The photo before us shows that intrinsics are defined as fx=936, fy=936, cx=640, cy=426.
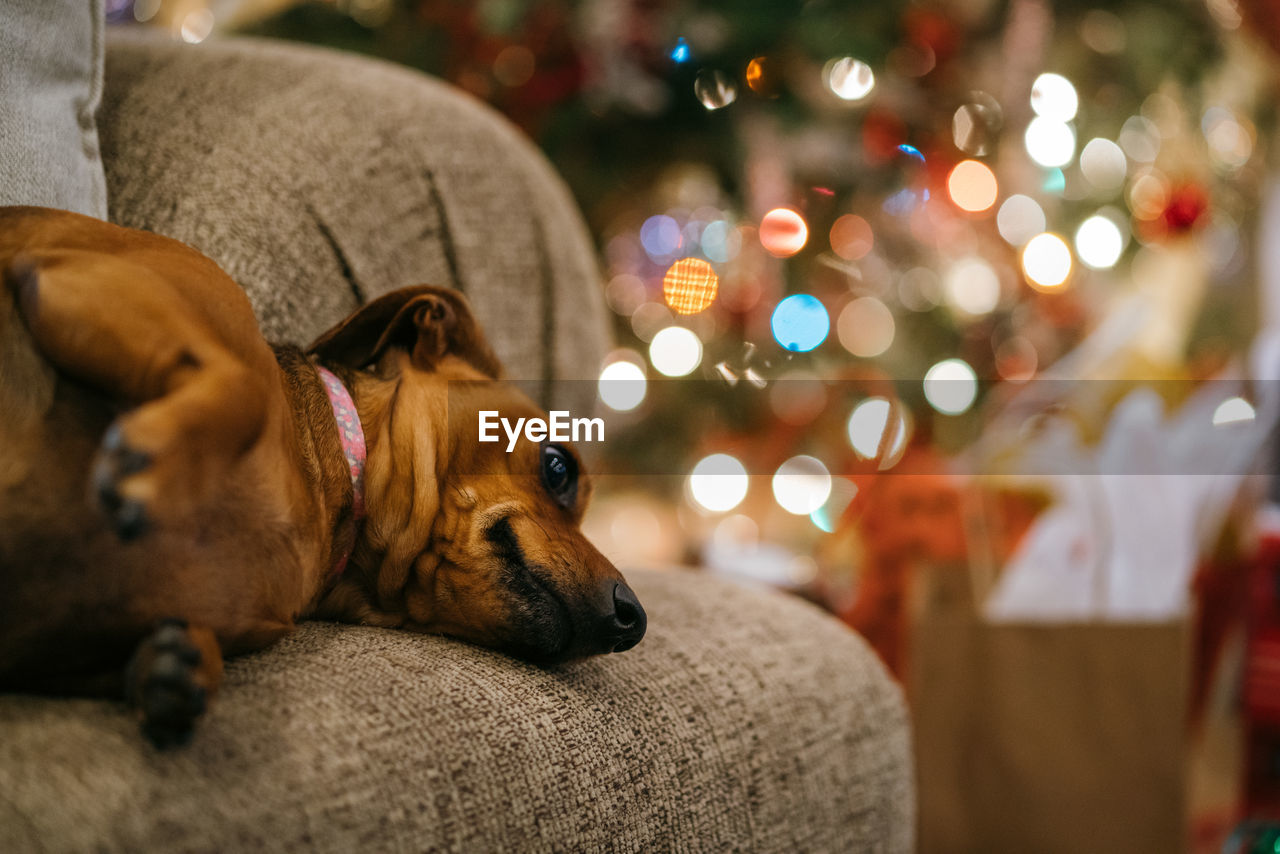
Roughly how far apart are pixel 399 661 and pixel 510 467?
23cm

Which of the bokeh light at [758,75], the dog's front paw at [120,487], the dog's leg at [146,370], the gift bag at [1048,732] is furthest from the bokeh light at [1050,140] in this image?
the dog's front paw at [120,487]

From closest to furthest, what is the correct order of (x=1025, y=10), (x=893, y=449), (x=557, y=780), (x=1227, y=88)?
(x=557, y=780)
(x=893, y=449)
(x=1025, y=10)
(x=1227, y=88)

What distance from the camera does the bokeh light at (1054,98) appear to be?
7.80 ft

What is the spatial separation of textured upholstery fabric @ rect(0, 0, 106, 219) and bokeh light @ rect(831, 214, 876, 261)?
63.3 inches

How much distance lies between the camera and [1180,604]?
169 centimetres

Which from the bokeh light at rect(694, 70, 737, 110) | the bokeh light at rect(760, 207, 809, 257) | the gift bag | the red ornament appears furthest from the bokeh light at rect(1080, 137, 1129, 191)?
the gift bag

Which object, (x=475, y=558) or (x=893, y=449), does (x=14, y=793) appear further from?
(x=893, y=449)

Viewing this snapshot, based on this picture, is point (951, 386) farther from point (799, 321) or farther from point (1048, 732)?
point (1048, 732)

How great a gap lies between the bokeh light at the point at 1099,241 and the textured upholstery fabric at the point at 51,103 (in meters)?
2.42

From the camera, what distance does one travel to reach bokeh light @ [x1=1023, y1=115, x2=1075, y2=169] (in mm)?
2396

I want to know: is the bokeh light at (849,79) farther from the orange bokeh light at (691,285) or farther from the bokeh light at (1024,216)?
the bokeh light at (1024,216)

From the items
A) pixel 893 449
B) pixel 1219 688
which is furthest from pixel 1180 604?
pixel 1219 688

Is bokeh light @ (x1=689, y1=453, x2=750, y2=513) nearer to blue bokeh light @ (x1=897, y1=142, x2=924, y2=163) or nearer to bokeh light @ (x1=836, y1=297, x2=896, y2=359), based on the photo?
bokeh light @ (x1=836, y1=297, x2=896, y2=359)
